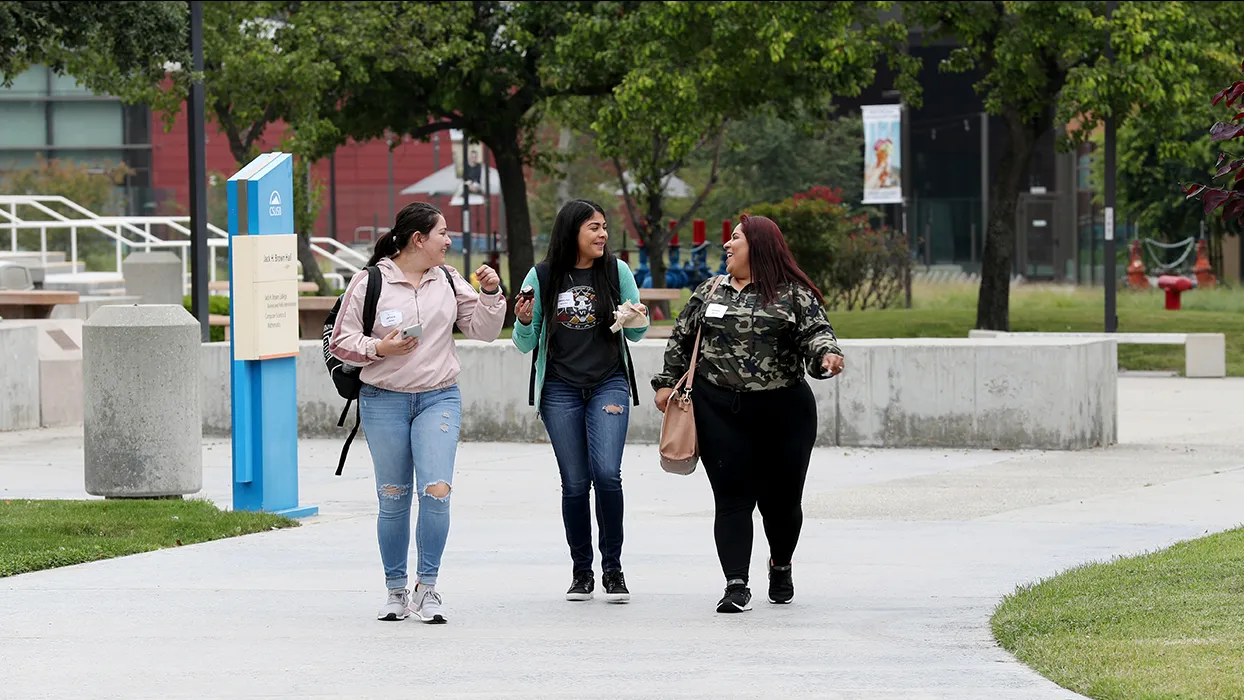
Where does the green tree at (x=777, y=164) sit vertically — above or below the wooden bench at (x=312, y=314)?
above

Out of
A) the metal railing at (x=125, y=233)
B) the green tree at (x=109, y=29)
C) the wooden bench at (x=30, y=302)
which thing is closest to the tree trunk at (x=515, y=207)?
the metal railing at (x=125, y=233)

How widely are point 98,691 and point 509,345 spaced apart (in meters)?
9.27

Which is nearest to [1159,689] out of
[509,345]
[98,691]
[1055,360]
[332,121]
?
[98,691]

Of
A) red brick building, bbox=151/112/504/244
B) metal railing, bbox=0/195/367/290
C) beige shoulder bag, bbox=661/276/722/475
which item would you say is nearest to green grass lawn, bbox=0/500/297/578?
beige shoulder bag, bbox=661/276/722/475

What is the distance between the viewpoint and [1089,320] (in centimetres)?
2733

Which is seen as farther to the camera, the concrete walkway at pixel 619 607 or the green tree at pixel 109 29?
the green tree at pixel 109 29

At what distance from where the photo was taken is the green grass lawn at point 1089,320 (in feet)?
77.8

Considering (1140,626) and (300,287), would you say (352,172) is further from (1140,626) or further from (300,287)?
(1140,626)

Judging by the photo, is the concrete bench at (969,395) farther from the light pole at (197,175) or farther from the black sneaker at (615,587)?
the black sneaker at (615,587)

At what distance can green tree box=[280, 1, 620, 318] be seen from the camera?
84.0 feet

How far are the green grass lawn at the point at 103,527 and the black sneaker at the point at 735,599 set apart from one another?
3310mm

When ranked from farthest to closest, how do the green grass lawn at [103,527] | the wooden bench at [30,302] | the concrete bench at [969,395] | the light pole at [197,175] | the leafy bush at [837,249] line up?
1. the leafy bush at [837,249]
2. the wooden bench at [30,302]
3. the light pole at [197,175]
4. the concrete bench at [969,395]
5. the green grass lawn at [103,527]

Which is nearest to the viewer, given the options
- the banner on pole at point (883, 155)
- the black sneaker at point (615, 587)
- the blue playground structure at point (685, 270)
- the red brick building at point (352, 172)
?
the black sneaker at point (615, 587)

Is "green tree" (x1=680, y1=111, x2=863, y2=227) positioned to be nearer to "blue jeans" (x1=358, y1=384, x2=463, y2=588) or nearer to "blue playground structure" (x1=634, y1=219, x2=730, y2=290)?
"blue playground structure" (x1=634, y1=219, x2=730, y2=290)
